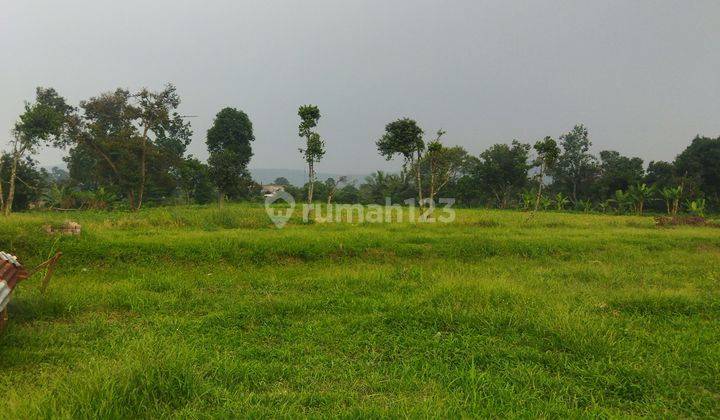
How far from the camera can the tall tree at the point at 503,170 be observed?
37013 millimetres

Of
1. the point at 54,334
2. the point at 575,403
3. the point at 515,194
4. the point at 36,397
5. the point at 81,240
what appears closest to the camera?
the point at 36,397

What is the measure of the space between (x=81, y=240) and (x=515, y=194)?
41545mm

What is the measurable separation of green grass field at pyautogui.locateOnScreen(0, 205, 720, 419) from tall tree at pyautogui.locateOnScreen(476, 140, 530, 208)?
30546 mm

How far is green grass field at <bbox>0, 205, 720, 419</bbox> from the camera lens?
2.71m

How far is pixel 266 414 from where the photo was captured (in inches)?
99.7

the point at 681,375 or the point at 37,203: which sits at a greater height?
the point at 37,203

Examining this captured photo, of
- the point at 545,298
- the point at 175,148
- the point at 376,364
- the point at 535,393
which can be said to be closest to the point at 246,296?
the point at 376,364

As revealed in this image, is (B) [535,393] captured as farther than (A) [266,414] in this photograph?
Yes

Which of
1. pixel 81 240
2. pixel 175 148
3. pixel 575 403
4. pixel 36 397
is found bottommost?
pixel 575 403

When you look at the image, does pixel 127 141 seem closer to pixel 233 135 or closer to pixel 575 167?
pixel 233 135

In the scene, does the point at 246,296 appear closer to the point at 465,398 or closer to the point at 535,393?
the point at 465,398

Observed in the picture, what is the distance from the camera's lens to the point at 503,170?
37.3m

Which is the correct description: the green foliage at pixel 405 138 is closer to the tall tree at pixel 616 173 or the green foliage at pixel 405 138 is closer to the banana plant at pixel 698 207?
the banana plant at pixel 698 207

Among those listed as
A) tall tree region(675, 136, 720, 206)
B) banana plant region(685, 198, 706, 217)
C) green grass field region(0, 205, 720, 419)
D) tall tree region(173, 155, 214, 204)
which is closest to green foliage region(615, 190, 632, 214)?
banana plant region(685, 198, 706, 217)
